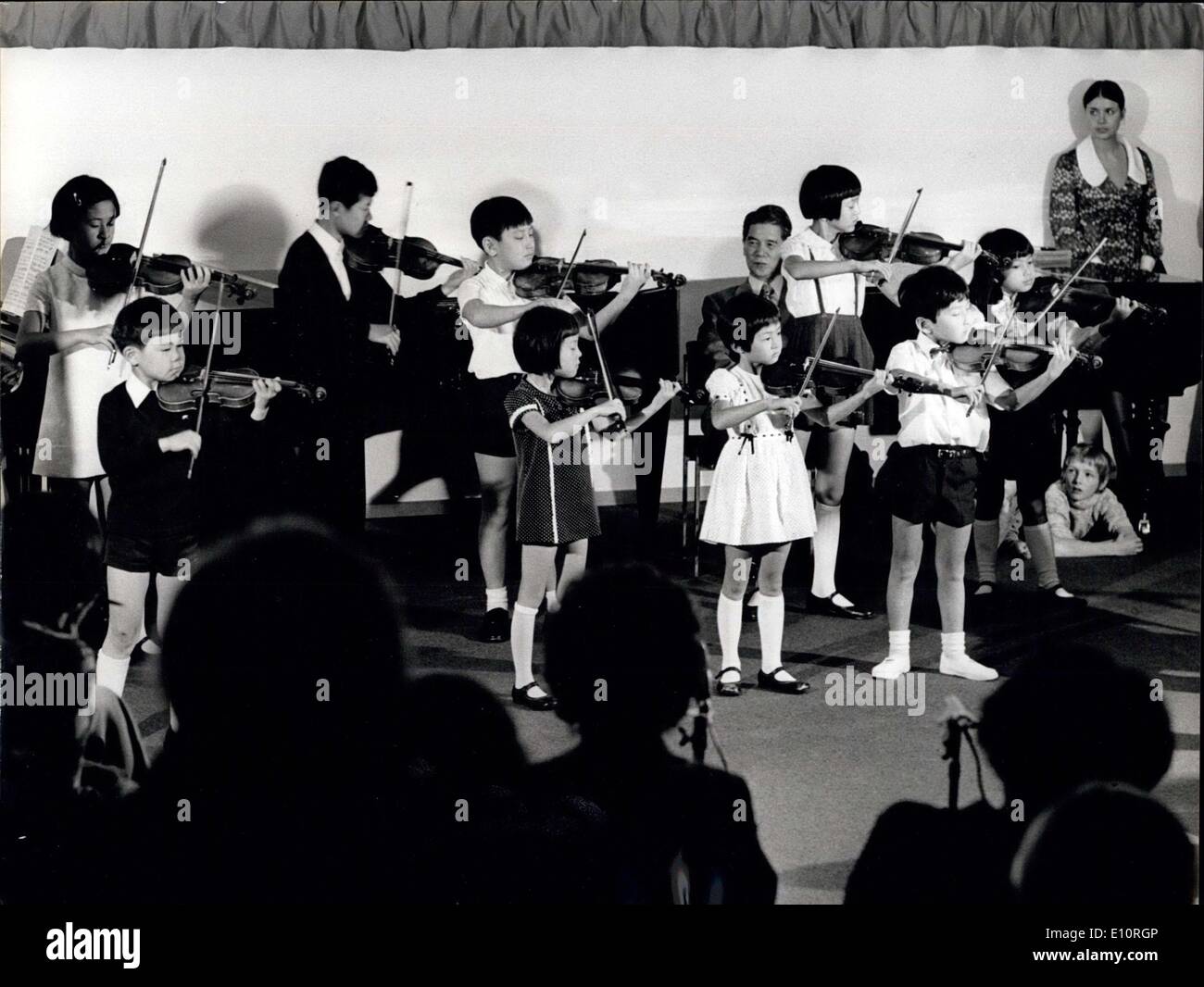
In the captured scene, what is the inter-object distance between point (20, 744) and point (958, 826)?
2.75m

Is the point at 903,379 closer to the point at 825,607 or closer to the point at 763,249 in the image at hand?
the point at 763,249

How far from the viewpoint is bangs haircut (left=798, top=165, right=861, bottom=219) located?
501 centimetres

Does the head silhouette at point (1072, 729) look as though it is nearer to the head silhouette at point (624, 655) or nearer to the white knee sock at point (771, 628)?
the white knee sock at point (771, 628)

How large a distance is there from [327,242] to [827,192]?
1.49m

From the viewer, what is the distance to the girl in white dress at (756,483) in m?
4.88

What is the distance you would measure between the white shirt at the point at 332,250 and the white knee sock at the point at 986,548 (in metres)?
2.04

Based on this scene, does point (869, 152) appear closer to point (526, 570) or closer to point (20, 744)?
point (526, 570)

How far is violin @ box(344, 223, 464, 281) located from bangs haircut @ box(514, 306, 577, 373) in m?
0.32

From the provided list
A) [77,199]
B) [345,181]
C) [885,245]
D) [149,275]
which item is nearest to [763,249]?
[885,245]

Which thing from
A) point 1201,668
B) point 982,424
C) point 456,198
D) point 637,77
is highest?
point 637,77

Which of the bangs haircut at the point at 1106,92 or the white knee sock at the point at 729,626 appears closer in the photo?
the white knee sock at the point at 729,626

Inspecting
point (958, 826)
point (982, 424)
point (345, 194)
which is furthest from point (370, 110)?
point (958, 826)

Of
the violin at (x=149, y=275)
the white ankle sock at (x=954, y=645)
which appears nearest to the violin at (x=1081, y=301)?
the white ankle sock at (x=954, y=645)

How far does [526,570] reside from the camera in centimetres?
490
